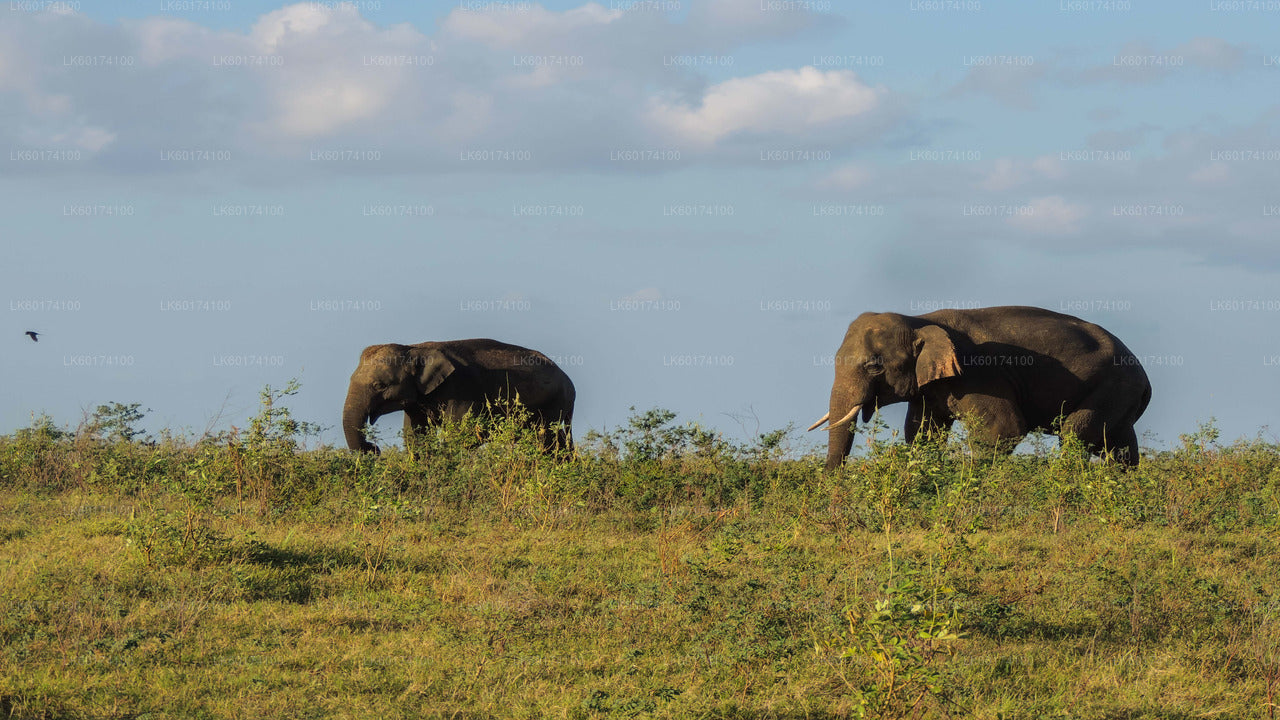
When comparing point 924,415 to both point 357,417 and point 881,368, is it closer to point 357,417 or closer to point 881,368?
point 881,368

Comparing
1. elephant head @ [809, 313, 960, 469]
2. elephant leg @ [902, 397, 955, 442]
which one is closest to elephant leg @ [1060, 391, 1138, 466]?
elephant leg @ [902, 397, 955, 442]

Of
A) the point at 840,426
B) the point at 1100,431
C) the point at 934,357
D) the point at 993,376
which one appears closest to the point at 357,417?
the point at 840,426

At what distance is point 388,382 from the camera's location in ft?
71.8

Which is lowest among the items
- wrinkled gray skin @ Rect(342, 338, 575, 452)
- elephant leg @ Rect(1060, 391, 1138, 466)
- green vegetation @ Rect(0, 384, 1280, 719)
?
green vegetation @ Rect(0, 384, 1280, 719)

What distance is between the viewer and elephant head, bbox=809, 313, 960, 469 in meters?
18.8

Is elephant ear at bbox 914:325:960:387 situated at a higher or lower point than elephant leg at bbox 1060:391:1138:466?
higher

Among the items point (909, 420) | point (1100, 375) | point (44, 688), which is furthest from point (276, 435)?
point (1100, 375)

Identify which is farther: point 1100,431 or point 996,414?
point 1100,431

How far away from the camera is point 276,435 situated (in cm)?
1359

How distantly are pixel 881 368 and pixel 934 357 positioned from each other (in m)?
0.78

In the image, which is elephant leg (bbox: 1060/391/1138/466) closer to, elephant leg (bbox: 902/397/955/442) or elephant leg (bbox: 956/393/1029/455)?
elephant leg (bbox: 956/393/1029/455)

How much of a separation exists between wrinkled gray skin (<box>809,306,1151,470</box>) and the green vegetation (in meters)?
2.87

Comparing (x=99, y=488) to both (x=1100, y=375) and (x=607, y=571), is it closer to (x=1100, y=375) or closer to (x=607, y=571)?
(x=607, y=571)

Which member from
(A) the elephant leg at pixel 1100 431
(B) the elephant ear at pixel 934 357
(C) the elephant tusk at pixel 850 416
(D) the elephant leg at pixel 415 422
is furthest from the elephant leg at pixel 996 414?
(D) the elephant leg at pixel 415 422
